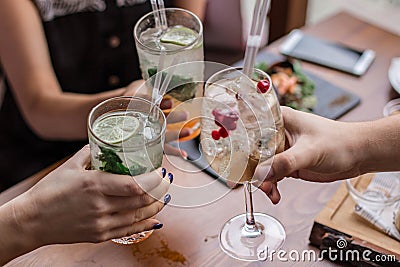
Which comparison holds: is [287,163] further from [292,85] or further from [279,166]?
[292,85]

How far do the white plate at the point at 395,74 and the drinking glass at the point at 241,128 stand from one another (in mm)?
547

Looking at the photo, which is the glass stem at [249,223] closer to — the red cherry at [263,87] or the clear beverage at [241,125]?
the clear beverage at [241,125]

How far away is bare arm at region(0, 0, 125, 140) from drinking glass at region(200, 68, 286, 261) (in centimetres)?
54

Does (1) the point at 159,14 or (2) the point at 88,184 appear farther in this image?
(1) the point at 159,14

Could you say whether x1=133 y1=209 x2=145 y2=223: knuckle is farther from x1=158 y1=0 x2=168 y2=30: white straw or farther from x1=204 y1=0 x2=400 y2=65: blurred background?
x1=204 y1=0 x2=400 y2=65: blurred background

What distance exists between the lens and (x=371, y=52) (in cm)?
150

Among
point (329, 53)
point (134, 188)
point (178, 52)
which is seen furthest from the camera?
point (329, 53)

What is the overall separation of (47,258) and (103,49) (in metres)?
0.74

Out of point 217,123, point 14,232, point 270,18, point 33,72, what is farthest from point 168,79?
point 270,18

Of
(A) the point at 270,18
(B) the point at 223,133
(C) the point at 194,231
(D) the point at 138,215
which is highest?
(B) the point at 223,133

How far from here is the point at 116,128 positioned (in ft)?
2.83

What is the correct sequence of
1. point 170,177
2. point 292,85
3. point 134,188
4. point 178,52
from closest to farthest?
1. point 134,188
2. point 170,177
3. point 178,52
4. point 292,85

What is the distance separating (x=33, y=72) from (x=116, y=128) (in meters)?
0.67

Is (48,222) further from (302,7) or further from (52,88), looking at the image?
(302,7)
